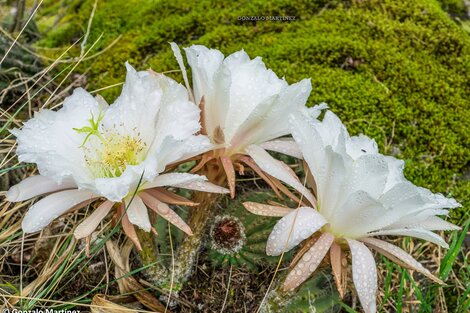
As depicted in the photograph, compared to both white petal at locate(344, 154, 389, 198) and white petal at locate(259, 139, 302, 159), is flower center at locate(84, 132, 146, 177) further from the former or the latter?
white petal at locate(344, 154, 389, 198)

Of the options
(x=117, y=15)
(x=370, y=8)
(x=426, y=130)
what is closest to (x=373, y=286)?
(x=426, y=130)

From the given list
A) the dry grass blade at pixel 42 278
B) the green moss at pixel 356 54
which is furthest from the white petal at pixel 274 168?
the green moss at pixel 356 54

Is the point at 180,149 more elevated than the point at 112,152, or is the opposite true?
the point at 180,149

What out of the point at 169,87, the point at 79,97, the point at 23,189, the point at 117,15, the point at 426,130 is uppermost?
the point at 169,87

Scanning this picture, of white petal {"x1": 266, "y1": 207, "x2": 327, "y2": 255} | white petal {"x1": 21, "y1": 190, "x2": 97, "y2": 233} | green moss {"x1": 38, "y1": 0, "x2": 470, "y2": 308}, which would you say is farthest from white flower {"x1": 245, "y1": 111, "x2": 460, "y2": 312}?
green moss {"x1": 38, "y1": 0, "x2": 470, "y2": 308}

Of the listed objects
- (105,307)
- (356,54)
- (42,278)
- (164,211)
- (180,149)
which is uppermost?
(180,149)

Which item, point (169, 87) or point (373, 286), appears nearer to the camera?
A: point (373, 286)

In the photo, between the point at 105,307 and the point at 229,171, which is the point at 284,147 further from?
the point at 105,307

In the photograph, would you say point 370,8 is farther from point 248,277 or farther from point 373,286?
point 373,286

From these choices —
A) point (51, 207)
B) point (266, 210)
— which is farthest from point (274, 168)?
point (51, 207)
